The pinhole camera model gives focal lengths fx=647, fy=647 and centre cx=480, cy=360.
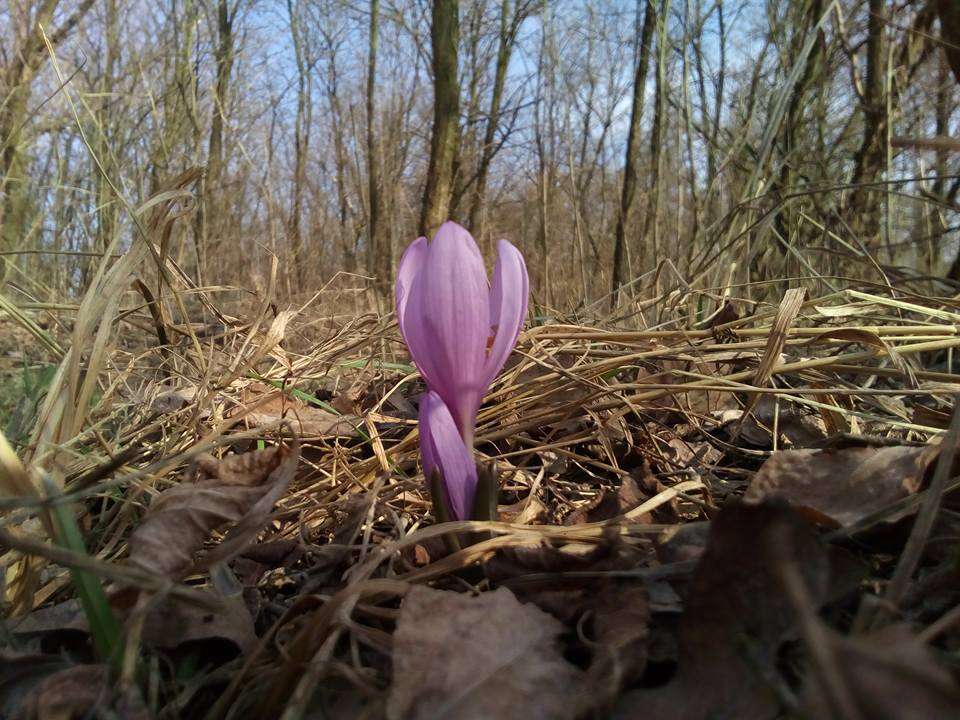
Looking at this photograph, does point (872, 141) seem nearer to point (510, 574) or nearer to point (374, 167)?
point (510, 574)

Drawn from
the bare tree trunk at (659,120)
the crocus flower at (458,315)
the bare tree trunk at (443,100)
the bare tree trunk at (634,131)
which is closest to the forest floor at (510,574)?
the crocus flower at (458,315)

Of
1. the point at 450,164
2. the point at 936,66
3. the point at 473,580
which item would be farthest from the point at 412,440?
the point at 450,164

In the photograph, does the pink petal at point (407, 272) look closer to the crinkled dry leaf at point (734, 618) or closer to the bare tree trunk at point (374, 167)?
the crinkled dry leaf at point (734, 618)

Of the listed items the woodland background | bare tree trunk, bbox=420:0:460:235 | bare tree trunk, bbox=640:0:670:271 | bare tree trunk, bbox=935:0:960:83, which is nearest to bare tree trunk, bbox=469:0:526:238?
the woodland background

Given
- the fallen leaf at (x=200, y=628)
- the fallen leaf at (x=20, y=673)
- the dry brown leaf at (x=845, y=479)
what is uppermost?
the dry brown leaf at (x=845, y=479)

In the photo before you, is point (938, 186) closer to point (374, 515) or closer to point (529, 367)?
point (529, 367)
